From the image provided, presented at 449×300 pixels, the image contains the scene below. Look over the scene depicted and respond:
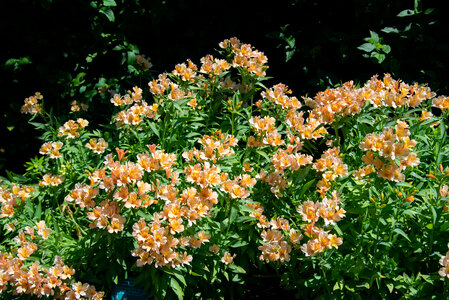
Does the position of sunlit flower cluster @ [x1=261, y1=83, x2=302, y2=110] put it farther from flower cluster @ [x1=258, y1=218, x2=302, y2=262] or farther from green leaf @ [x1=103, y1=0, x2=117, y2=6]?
green leaf @ [x1=103, y1=0, x2=117, y2=6]

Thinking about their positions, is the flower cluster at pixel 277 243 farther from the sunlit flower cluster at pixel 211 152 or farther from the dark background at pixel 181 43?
the dark background at pixel 181 43

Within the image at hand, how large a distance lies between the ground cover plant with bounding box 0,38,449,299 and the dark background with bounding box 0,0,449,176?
44.5 inches

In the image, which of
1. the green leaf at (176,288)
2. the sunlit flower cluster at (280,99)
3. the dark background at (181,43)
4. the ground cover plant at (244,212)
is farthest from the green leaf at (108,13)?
the green leaf at (176,288)

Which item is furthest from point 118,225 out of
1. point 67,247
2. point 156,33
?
point 156,33

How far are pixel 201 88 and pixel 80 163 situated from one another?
89 centimetres

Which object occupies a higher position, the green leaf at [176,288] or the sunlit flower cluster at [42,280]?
the sunlit flower cluster at [42,280]

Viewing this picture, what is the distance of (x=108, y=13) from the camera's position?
156 inches

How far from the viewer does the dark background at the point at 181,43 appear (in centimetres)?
396

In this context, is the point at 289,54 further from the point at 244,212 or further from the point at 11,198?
the point at 11,198

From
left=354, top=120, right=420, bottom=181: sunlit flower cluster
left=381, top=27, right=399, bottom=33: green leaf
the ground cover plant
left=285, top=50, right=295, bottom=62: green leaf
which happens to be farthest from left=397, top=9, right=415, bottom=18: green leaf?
left=354, top=120, right=420, bottom=181: sunlit flower cluster

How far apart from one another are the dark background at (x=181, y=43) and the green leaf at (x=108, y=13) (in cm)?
2

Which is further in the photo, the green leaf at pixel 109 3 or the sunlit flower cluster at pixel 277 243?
the green leaf at pixel 109 3

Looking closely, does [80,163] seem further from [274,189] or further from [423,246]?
[423,246]

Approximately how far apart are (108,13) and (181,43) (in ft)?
2.39
